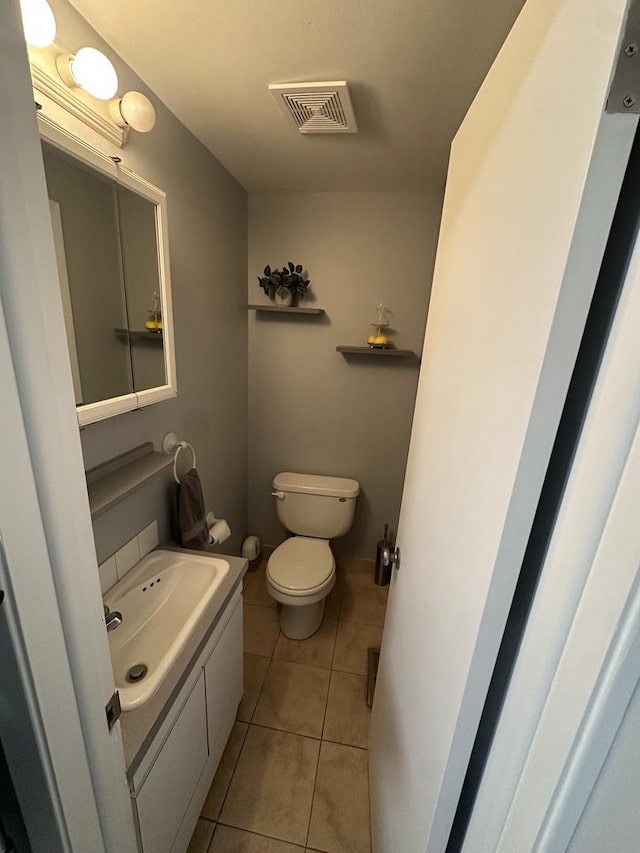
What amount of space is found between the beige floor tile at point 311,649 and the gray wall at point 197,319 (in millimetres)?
653

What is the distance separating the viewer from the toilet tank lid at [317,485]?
211 cm

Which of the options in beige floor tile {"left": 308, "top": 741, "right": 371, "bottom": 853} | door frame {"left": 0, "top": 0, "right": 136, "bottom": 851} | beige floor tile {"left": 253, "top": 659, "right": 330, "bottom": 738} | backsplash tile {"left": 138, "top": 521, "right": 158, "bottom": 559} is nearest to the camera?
door frame {"left": 0, "top": 0, "right": 136, "bottom": 851}

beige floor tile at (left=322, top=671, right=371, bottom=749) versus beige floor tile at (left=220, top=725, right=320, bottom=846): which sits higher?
beige floor tile at (left=220, top=725, right=320, bottom=846)

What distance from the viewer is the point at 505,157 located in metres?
0.55

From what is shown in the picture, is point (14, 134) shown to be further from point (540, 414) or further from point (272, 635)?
point (272, 635)

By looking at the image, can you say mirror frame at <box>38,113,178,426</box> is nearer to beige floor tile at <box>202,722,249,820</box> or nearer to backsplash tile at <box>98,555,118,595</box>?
backsplash tile at <box>98,555,118,595</box>

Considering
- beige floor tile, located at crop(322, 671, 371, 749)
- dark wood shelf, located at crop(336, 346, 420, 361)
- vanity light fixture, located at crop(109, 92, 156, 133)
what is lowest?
beige floor tile, located at crop(322, 671, 371, 749)

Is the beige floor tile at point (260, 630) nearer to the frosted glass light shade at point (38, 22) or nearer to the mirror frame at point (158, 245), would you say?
the mirror frame at point (158, 245)

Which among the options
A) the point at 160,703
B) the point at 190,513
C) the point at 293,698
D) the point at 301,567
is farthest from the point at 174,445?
the point at 293,698

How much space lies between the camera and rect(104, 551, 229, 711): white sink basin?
90 centimetres

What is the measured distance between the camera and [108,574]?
44.3 inches

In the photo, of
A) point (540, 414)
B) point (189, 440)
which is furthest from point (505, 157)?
point (189, 440)

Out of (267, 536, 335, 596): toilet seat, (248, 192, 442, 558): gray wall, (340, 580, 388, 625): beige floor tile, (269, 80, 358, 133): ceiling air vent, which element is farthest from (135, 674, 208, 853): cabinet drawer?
(269, 80, 358, 133): ceiling air vent

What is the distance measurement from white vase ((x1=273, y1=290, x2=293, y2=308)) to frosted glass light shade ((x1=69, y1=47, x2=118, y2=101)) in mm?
1144
